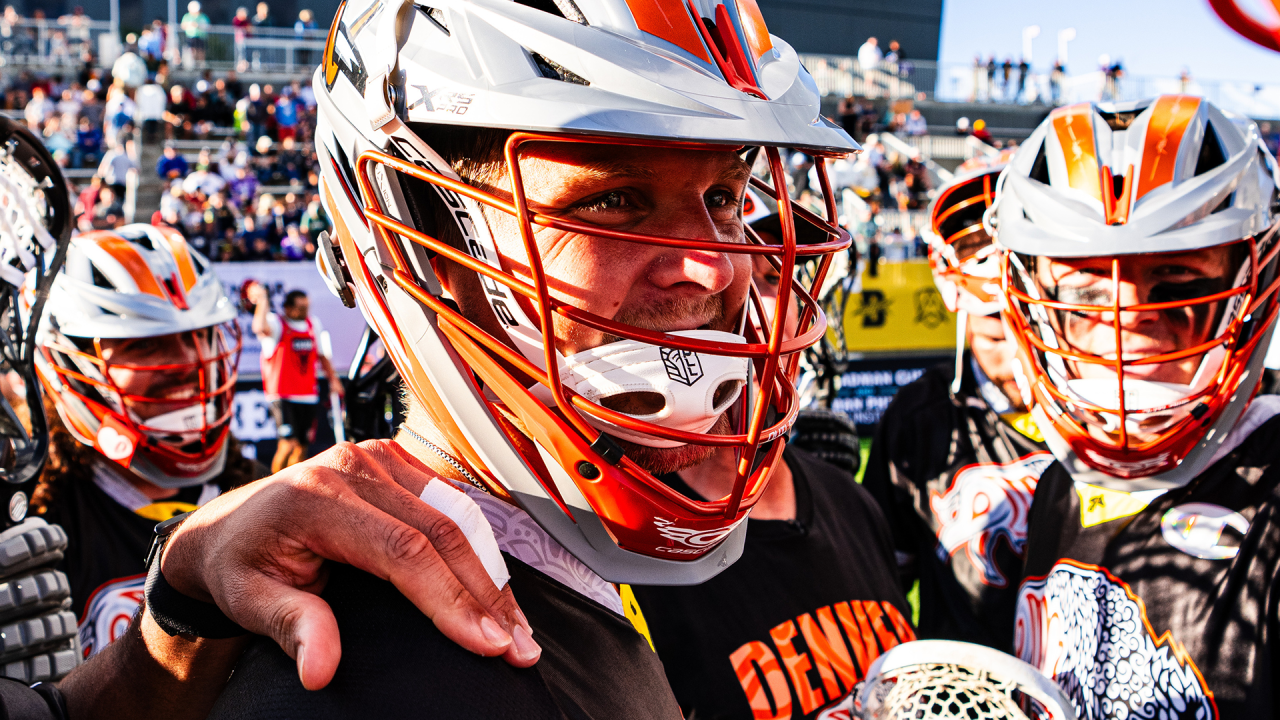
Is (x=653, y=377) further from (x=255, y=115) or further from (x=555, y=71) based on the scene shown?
(x=255, y=115)

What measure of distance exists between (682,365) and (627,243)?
0.19 m

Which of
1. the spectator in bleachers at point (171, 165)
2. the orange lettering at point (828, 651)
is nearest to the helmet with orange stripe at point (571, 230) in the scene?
the orange lettering at point (828, 651)

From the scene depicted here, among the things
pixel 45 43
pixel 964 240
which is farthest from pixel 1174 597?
pixel 45 43

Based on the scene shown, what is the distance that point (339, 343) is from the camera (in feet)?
38.4

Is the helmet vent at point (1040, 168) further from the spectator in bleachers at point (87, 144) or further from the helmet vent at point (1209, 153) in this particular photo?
the spectator in bleachers at point (87, 144)

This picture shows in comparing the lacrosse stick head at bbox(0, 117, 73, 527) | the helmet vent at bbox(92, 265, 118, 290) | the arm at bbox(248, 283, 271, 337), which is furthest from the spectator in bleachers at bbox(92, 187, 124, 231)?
the lacrosse stick head at bbox(0, 117, 73, 527)

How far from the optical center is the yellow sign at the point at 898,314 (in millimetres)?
12789

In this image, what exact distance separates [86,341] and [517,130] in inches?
115

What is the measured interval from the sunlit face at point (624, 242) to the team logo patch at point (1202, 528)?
64.4 inches

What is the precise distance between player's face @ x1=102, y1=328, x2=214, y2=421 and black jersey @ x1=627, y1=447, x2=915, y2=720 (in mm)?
2179

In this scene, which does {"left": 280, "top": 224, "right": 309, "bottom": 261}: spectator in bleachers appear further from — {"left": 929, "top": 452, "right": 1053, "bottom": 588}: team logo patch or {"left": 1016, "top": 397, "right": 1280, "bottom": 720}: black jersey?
{"left": 1016, "top": 397, "right": 1280, "bottom": 720}: black jersey

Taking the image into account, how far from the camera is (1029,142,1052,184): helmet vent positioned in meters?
2.59

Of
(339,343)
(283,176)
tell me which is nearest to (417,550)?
(339,343)

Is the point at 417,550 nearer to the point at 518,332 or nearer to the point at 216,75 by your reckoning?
the point at 518,332
